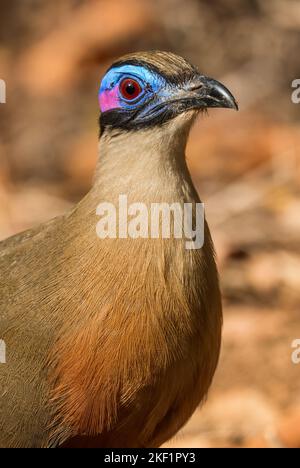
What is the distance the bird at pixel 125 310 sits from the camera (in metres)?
4.96

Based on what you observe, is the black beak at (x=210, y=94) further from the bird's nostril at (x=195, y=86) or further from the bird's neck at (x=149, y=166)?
the bird's neck at (x=149, y=166)

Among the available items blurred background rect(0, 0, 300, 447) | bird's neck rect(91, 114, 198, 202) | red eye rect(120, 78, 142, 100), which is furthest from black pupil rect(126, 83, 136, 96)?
blurred background rect(0, 0, 300, 447)

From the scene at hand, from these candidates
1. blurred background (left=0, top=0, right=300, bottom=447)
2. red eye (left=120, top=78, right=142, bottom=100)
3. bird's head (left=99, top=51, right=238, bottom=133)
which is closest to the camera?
bird's head (left=99, top=51, right=238, bottom=133)

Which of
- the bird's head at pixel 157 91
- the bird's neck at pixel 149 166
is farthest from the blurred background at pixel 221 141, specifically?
the bird's head at pixel 157 91

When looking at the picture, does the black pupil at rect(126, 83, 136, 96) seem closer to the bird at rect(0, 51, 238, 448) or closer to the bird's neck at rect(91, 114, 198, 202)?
the bird at rect(0, 51, 238, 448)

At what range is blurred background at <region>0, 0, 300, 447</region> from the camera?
7.53 m

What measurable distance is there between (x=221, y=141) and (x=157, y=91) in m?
5.32

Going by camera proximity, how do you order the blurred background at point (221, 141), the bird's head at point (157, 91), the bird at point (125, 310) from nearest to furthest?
the bird at point (125, 310) → the bird's head at point (157, 91) → the blurred background at point (221, 141)

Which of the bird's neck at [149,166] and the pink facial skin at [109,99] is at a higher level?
the pink facial skin at [109,99]

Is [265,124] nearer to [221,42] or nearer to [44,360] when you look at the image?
[221,42]

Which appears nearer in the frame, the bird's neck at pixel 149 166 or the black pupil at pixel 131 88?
the bird's neck at pixel 149 166

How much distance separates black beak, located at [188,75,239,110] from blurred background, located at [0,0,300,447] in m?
2.58

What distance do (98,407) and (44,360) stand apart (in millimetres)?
373
